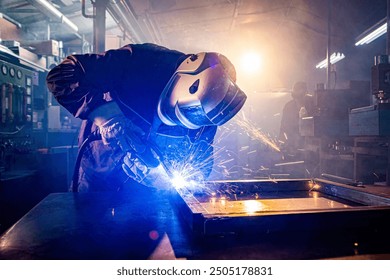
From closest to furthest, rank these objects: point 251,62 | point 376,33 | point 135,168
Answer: point 135,168 < point 376,33 < point 251,62

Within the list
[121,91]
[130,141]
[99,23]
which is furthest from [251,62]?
[130,141]

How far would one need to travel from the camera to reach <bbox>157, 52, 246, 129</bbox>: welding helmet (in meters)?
0.91

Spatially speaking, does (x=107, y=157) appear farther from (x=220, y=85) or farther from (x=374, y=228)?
(x=374, y=228)

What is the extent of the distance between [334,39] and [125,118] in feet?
17.6

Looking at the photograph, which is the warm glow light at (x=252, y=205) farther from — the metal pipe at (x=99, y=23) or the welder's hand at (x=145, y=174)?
the metal pipe at (x=99, y=23)

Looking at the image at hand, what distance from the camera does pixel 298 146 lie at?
12.7 ft

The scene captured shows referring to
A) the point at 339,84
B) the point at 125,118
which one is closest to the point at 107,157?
the point at 125,118

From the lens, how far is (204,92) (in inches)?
35.6

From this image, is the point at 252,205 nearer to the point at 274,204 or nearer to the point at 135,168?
the point at 274,204

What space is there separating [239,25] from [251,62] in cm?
177

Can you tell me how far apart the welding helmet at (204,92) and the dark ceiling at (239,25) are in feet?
6.70

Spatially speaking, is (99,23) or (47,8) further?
(47,8)

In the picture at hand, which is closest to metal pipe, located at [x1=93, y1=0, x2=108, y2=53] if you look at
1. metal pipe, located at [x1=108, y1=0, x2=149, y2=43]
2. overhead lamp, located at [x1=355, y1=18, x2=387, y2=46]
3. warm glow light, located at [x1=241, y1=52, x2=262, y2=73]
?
metal pipe, located at [x1=108, y1=0, x2=149, y2=43]

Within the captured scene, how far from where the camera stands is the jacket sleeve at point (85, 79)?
4.99ft
